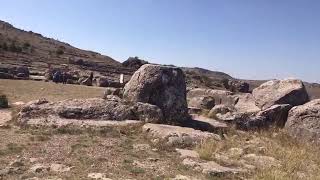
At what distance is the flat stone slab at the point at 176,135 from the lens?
13.0 meters

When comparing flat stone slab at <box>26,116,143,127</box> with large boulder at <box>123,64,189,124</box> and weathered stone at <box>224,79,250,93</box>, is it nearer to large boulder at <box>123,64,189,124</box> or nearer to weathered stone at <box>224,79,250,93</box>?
large boulder at <box>123,64,189,124</box>

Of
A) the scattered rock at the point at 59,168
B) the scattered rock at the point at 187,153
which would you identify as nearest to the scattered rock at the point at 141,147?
the scattered rock at the point at 187,153

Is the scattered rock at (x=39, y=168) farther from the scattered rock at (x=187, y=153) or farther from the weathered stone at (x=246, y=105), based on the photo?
the weathered stone at (x=246, y=105)

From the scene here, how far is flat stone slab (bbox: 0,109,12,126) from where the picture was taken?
16.5 metres

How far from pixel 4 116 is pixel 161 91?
591 cm

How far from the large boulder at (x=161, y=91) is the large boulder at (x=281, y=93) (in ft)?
12.3

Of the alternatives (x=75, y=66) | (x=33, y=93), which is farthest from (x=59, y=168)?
(x=75, y=66)

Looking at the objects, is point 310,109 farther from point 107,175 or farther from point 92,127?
point 107,175

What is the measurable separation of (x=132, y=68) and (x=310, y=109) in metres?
60.7

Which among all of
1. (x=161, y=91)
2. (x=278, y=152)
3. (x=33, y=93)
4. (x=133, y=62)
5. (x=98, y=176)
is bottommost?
(x=98, y=176)

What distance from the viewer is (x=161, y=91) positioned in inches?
707

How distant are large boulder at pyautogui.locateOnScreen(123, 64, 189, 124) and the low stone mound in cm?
107

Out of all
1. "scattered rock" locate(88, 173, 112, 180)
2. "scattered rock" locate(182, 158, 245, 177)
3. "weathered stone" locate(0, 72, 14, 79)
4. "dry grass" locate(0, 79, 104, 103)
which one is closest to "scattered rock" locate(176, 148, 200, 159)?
"scattered rock" locate(182, 158, 245, 177)

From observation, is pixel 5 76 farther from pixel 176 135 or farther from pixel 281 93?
pixel 176 135
